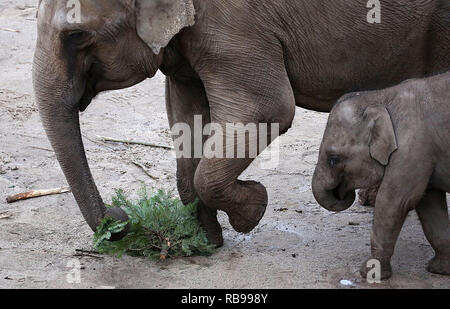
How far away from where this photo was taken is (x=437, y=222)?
182 inches

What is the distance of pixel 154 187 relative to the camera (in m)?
5.92

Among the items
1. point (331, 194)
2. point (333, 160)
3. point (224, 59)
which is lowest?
point (331, 194)

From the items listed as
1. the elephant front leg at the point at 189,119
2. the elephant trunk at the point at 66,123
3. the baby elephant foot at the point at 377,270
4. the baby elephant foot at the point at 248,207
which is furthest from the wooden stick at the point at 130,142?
the baby elephant foot at the point at 377,270

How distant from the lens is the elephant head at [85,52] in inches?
169

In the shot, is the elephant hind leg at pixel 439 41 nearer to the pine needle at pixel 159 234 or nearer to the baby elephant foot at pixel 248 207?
the baby elephant foot at pixel 248 207

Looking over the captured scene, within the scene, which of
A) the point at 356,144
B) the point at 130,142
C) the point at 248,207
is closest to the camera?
the point at 356,144

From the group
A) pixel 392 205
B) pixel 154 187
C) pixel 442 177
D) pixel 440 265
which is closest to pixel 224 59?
pixel 392 205

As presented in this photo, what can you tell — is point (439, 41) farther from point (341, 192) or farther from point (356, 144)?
point (341, 192)

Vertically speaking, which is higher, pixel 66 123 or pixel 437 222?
pixel 66 123

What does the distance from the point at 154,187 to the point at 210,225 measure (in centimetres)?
88

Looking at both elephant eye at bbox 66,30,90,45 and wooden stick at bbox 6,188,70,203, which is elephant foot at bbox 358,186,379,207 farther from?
elephant eye at bbox 66,30,90,45

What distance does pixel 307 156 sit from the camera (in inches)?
255

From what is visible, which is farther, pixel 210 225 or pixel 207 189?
pixel 210 225

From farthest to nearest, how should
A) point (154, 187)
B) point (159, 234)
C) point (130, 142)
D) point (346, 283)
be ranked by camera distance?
point (130, 142) < point (154, 187) < point (159, 234) < point (346, 283)
